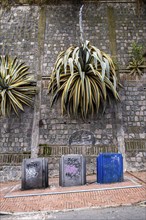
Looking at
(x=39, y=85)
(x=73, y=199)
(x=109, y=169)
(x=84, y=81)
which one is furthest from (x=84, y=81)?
(x=73, y=199)

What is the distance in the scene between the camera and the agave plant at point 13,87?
10203mm

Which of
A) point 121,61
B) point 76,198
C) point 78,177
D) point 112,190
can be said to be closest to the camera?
point 76,198

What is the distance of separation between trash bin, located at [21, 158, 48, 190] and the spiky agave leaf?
10.5ft

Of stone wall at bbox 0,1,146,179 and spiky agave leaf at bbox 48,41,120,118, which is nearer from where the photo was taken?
spiky agave leaf at bbox 48,41,120,118

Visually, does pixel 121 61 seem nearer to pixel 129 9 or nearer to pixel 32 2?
pixel 129 9

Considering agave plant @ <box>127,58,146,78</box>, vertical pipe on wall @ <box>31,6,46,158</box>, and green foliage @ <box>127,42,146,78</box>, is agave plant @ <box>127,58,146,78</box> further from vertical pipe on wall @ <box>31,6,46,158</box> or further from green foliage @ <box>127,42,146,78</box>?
vertical pipe on wall @ <box>31,6,46,158</box>

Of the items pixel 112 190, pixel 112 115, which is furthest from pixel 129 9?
pixel 112 190

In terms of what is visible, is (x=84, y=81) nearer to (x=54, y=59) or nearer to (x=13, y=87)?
(x=54, y=59)

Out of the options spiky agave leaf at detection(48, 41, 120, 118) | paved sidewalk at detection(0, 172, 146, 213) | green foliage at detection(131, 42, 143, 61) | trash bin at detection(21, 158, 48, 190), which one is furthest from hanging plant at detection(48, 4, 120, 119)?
paved sidewalk at detection(0, 172, 146, 213)

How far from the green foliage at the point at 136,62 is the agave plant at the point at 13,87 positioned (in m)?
4.60

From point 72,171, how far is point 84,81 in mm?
3976

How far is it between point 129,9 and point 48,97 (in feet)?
22.2

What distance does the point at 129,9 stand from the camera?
13188 mm

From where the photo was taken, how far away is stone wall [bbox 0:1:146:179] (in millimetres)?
10172
